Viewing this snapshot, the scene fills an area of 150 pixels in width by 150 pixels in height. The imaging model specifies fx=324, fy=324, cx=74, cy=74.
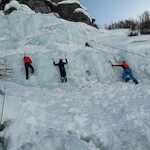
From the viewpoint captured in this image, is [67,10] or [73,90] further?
[67,10]

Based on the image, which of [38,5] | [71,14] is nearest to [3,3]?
[38,5]

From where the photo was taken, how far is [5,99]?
9039 mm

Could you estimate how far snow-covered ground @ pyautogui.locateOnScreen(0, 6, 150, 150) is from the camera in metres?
7.21

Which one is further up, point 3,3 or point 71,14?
point 3,3

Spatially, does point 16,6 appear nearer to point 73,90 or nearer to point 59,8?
point 59,8

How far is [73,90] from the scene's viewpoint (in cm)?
1273

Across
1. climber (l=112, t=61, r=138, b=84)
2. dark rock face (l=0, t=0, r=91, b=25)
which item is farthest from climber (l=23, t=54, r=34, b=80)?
dark rock face (l=0, t=0, r=91, b=25)

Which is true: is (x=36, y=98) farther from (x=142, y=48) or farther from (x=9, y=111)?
(x=142, y=48)

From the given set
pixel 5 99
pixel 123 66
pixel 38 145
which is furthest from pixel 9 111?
pixel 123 66

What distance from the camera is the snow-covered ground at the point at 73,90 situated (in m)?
7.21

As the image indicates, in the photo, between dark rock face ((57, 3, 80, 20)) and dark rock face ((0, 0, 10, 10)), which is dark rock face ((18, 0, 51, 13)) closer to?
dark rock face ((57, 3, 80, 20))

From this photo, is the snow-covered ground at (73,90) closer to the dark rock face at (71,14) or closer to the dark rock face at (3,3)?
the dark rock face at (3,3)

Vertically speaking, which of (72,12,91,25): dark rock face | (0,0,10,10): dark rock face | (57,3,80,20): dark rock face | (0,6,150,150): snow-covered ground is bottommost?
(0,6,150,150): snow-covered ground

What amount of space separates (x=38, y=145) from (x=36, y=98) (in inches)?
162
